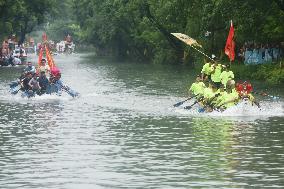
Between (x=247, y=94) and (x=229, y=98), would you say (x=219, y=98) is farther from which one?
(x=247, y=94)

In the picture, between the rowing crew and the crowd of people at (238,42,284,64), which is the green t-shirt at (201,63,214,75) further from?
the crowd of people at (238,42,284,64)

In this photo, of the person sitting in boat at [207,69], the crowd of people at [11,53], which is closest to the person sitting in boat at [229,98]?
the person sitting in boat at [207,69]

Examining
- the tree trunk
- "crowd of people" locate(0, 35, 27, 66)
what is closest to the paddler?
the tree trunk

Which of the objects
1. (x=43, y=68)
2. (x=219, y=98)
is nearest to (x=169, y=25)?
(x=43, y=68)

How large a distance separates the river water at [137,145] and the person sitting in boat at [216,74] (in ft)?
7.21

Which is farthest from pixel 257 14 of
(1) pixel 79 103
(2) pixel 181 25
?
(2) pixel 181 25

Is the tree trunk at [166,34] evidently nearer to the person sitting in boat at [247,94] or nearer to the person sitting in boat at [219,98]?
the person sitting in boat at [219,98]

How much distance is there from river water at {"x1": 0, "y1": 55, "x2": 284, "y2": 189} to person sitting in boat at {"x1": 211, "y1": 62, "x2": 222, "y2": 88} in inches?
86.6

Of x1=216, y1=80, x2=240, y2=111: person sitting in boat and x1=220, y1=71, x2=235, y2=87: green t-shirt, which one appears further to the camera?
x1=220, y1=71, x2=235, y2=87: green t-shirt

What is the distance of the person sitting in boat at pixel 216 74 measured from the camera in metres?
33.4

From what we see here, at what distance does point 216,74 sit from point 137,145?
497 inches

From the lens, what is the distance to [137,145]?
2155 cm

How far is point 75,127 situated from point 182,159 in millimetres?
7466

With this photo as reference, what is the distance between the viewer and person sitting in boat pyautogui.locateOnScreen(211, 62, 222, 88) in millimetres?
33406
